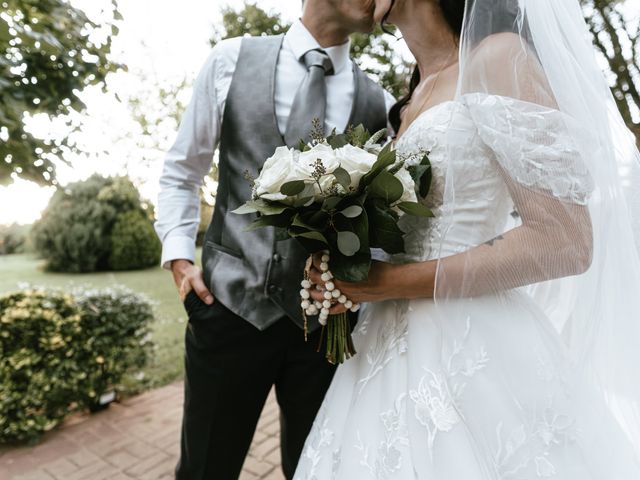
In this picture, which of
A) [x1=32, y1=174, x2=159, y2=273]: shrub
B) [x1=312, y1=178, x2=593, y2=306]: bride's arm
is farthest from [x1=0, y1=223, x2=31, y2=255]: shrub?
[x1=312, y1=178, x2=593, y2=306]: bride's arm

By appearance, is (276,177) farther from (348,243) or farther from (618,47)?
(618,47)

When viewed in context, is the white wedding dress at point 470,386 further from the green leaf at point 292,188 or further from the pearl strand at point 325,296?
the green leaf at point 292,188

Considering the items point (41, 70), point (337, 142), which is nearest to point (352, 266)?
point (337, 142)

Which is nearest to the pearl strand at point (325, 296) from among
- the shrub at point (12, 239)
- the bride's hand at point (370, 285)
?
the bride's hand at point (370, 285)

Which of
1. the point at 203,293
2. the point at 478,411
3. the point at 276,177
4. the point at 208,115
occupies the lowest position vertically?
the point at 478,411

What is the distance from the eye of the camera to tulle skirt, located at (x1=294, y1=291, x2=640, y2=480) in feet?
3.54

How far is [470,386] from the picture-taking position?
112cm

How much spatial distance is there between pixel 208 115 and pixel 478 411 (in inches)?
56.0

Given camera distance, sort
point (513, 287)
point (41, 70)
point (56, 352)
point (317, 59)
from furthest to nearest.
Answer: point (56, 352) < point (41, 70) < point (317, 59) < point (513, 287)

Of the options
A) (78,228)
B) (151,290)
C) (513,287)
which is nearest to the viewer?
(513,287)

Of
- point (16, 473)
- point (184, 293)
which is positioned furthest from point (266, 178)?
point (16, 473)

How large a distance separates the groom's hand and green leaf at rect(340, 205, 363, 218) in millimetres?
800

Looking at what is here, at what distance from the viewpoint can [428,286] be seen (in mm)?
1243

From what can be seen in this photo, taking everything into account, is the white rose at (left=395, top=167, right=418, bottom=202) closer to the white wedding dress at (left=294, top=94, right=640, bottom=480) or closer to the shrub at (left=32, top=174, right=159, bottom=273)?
the white wedding dress at (left=294, top=94, right=640, bottom=480)
